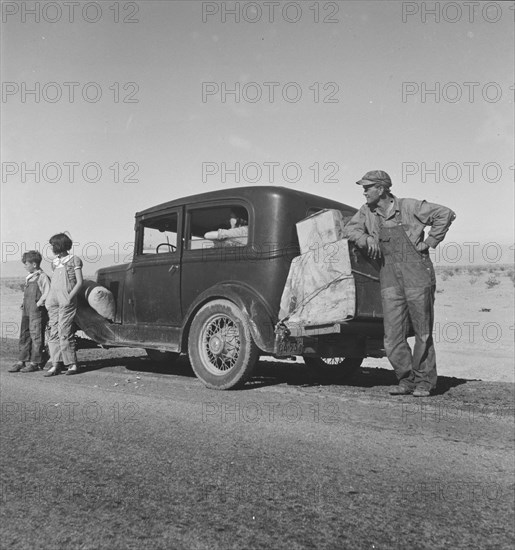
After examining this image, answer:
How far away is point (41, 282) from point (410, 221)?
460 centimetres

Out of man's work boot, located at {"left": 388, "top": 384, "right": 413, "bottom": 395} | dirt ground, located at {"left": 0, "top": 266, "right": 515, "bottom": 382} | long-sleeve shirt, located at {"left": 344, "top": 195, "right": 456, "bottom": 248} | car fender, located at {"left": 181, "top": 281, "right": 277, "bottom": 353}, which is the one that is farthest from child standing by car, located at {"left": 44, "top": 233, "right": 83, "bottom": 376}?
dirt ground, located at {"left": 0, "top": 266, "right": 515, "bottom": 382}

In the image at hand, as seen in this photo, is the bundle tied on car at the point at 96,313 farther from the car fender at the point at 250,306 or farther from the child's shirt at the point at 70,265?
the car fender at the point at 250,306

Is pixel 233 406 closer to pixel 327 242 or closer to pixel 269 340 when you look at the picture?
pixel 269 340

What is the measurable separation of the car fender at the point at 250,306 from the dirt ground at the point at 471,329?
3721 mm

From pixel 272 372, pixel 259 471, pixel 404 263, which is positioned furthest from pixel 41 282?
pixel 259 471

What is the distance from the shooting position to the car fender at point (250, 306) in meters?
4.48

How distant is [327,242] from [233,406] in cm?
159

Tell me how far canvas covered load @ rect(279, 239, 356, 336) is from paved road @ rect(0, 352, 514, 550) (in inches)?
25.6

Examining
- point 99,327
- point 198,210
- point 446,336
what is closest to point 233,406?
point 198,210

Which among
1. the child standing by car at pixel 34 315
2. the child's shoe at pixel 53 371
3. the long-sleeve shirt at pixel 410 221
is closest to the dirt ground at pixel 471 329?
the long-sleeve shirt at pixel 410 221

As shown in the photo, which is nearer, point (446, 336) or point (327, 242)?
point (327, 242)

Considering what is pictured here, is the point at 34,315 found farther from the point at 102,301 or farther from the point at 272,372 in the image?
the point at 272,372

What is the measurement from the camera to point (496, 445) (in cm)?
271

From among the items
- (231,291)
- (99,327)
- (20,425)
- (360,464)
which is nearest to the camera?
(360,464)
